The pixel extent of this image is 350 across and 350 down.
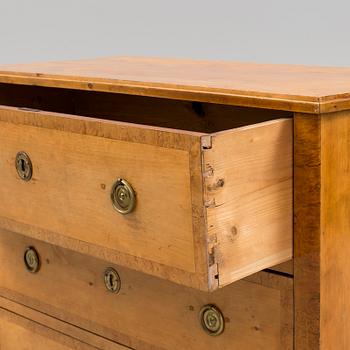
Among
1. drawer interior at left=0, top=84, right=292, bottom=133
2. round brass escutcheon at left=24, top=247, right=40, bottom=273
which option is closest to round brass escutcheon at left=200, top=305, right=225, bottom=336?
drawer interior at left=0, top=84, right=292, bottom=133

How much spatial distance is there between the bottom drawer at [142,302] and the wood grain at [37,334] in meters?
0.02

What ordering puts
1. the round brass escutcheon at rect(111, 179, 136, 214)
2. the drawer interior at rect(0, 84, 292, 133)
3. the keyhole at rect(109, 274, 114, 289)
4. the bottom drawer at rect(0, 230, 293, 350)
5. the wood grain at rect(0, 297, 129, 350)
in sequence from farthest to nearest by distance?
1. the wood grain at rect(0, 297, 129, 350)
2. the keyhole at rect(109, 274, 114, 289)
3. the drawer interior at rect(0, 84, 292, 133)
4. the bottom drawer at rect(0, 230, 293, 350)
5. the round brass escutcheon at rect(111, 179, 136, 214)

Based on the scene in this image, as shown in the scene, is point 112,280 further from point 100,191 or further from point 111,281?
point 100,191

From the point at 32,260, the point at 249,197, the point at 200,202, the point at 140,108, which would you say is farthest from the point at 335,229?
the point at 32,260

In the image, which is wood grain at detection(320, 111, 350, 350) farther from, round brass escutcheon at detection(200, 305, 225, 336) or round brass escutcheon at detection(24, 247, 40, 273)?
round brass escutcheon at detection(24, 247, 40, 273)

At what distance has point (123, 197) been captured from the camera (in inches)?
61.9

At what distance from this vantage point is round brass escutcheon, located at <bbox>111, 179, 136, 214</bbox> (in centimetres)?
155

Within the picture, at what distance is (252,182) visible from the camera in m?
1.50

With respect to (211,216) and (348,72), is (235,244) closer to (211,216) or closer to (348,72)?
(211,216)

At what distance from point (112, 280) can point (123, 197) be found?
493mm

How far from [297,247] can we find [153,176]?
0.32 meters

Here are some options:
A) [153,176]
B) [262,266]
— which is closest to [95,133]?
[153,176]

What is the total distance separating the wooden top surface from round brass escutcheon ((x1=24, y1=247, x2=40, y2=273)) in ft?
1.41

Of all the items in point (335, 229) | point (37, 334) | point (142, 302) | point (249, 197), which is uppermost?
point (249, 197)
